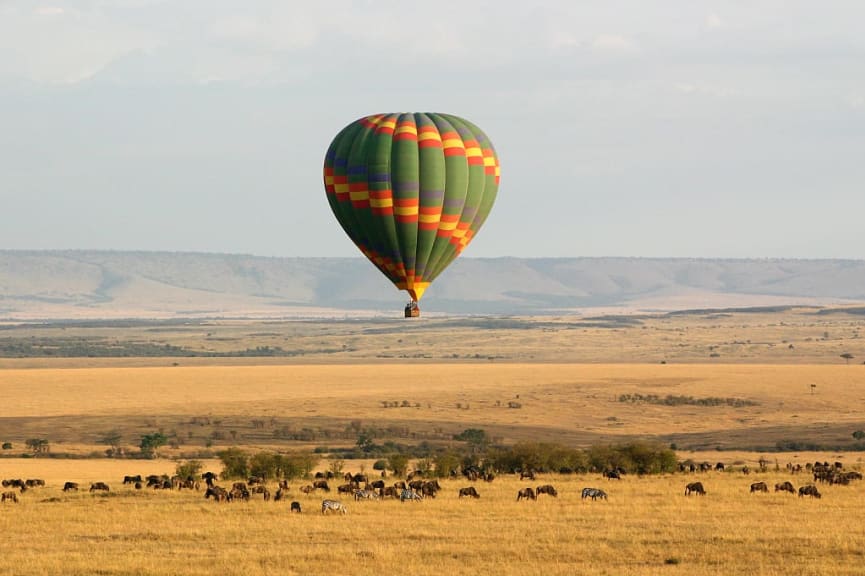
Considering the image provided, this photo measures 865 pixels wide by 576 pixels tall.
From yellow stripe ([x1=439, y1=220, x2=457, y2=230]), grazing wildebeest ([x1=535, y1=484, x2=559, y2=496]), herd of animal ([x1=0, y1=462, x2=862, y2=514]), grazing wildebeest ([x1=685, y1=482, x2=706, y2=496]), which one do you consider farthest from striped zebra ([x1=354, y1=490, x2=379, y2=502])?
grazing wildebeest ([x1=685, y1=482, x2=706, y2=496])

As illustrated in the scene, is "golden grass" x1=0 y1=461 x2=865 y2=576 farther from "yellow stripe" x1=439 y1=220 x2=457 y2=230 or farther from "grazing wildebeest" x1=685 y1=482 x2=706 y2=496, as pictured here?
"yellow stripe" x1=439 y1=220 x2=457 y2=230

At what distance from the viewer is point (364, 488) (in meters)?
45.0

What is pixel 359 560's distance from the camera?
3078cm

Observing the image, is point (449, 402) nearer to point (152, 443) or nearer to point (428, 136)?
point (152, 443)

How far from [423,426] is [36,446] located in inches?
889

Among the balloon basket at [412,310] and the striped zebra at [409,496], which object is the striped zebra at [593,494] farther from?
the balloon basket at [412,310]

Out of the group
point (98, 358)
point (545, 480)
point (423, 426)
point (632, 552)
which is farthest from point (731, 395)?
point (98, 358)

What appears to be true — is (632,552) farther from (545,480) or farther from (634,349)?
(634,349)

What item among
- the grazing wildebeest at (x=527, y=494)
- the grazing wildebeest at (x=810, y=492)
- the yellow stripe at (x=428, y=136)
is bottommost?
the grazing wildebeest at (x=527, y=494)

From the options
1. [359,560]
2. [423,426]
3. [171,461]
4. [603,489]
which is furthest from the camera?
[423,426]

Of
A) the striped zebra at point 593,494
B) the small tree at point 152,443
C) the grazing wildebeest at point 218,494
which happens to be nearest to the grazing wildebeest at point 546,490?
the striped zebra at point 593,494

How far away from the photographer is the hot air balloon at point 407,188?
1794 inches

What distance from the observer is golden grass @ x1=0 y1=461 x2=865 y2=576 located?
30.1m

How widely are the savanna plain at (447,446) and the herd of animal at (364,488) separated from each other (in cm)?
45
